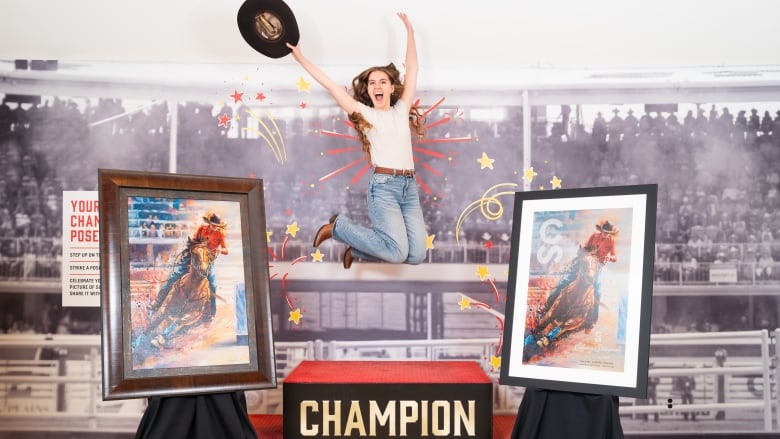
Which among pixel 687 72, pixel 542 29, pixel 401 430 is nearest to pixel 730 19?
pixel 687 72

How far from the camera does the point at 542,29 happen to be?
2883mm

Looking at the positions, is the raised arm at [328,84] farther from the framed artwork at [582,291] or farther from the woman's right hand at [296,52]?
the framed artwork at [582,291]

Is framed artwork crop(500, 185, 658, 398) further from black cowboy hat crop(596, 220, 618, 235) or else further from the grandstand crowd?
the grandstand crowd

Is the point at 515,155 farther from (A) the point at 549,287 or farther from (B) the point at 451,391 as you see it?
(B) the point at 451,391

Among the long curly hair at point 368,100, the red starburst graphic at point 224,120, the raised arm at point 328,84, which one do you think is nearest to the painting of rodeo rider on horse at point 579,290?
the long curly hair at point 368,100

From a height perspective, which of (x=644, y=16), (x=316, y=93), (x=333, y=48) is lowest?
(x=316, y=93)

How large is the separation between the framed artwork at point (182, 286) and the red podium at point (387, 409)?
0.65 feet

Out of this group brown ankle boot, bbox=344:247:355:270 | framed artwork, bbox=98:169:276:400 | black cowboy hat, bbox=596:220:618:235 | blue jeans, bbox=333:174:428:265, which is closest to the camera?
framed artwork, bbox=98:169:276:400

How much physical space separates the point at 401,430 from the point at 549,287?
0.82 m

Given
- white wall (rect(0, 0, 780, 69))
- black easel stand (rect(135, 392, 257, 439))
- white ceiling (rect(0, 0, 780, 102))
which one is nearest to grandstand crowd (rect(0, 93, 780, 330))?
white ceiling (rect(0, 0, 780, 102))

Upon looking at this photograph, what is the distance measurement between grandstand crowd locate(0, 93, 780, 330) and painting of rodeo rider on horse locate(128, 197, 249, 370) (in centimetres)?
62

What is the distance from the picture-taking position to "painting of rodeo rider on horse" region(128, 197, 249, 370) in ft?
6.99

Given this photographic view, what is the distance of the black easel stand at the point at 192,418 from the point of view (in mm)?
2090

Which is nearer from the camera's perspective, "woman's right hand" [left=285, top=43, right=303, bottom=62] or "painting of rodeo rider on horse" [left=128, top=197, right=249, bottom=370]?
"painting of rodeo rider on horse" [left=128, top=197, right=249, bottom=370]
